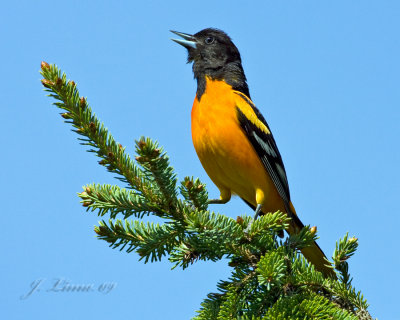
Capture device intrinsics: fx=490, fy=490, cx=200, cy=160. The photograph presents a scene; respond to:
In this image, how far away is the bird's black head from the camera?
5383 mm

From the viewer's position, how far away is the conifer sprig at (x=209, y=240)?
2643 millimetres

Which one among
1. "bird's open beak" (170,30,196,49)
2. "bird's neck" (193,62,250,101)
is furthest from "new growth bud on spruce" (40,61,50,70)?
"bird's open beak" (170,30,196,49)

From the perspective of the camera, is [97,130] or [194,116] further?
[194,116]

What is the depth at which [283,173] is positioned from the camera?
5.08 m

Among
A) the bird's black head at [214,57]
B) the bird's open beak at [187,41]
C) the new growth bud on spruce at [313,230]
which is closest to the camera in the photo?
the new growth bud on spruce at [313,230]

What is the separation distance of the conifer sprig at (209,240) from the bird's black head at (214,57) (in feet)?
8.22

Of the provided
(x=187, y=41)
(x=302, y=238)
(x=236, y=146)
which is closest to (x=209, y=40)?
(x=187, y=41)

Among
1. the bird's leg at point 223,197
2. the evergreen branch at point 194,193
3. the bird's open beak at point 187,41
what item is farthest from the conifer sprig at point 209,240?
the bird's open beak at point 187,41

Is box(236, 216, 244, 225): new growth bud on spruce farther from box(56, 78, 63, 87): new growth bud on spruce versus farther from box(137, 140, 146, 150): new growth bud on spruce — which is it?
box(56, 78, 63, 87): new growth bud on spruce

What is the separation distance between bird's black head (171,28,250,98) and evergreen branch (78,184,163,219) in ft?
8.22

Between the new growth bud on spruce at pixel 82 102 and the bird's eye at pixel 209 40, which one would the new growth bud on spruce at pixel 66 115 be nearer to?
the new growth bud on spruce at pixel 82 102

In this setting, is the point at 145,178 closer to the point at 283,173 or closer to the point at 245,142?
the point at 245,142

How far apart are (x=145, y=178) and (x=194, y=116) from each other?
1.96m

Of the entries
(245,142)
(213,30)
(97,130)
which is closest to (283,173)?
(245,142)
